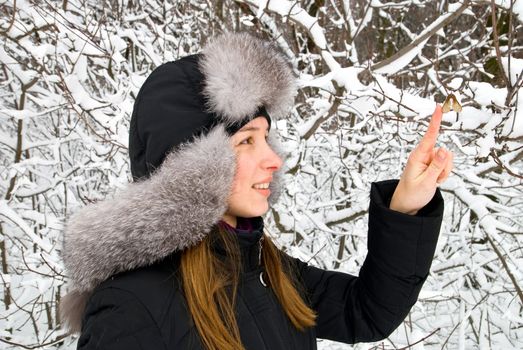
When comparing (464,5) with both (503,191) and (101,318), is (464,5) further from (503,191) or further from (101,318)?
(101,318)

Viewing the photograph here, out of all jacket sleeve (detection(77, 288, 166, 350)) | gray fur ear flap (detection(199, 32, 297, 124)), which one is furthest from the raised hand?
jacket sleeve (detection(77, 288, 166, 350))

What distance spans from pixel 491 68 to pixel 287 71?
Answer: 9.60 ft

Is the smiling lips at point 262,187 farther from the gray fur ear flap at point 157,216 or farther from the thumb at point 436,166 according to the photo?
the thumb at point 436,166

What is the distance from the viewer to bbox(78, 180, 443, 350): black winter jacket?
3.38ft

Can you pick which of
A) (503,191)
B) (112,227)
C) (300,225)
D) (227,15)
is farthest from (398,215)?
(227,15)

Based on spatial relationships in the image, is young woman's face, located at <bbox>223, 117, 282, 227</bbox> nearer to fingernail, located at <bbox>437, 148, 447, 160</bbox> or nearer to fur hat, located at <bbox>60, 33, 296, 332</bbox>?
fur hat, located at <bbox>60, 33, 296, 332</bbox>

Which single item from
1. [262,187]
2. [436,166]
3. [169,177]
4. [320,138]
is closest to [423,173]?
[436,166]

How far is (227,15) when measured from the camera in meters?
4.67

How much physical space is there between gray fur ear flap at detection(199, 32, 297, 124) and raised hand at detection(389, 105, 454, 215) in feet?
1.49

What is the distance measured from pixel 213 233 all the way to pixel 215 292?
0.54 feet

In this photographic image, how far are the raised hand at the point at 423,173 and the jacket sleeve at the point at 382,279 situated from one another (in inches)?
1.8

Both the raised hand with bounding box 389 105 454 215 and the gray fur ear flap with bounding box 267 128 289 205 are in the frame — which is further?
the gray fur ear flap with bounding box 267 128 289 205

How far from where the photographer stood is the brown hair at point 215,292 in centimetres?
111

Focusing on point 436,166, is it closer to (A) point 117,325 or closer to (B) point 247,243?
(B) point 247,243
